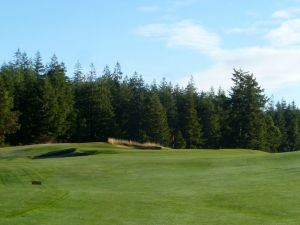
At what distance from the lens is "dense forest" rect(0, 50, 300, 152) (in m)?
91.1

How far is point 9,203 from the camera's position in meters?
14.1

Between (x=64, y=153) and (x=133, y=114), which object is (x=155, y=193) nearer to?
(x=64, y=153)

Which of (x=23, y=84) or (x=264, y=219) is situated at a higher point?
(x=23, y=84)

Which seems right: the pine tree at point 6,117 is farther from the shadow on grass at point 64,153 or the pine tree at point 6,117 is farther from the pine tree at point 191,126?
the pine tree at point 191,126

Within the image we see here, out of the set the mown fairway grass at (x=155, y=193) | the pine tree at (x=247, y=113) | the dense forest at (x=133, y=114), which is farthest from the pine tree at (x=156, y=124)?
the mown fairway grass at (x=155, y=193)

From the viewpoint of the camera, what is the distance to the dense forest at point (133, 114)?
3588 inches

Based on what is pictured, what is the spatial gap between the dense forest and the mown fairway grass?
5590cm

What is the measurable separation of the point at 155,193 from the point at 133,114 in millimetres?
94584

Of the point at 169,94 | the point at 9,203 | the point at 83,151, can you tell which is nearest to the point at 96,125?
the point at 169,94

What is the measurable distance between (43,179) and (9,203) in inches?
279

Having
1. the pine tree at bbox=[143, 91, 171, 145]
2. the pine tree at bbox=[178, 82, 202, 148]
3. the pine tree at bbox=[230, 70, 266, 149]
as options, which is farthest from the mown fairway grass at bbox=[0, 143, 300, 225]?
the pine tree at bbox=[178, 82, 202, 148]

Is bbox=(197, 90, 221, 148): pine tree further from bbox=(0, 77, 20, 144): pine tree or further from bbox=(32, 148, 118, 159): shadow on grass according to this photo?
bbox=(32, 148, 118, 159): shadow on grass

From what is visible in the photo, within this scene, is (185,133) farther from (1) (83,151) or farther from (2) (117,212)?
(2) (117,212)

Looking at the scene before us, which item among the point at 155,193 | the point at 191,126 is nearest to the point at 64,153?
the point at 155,193
